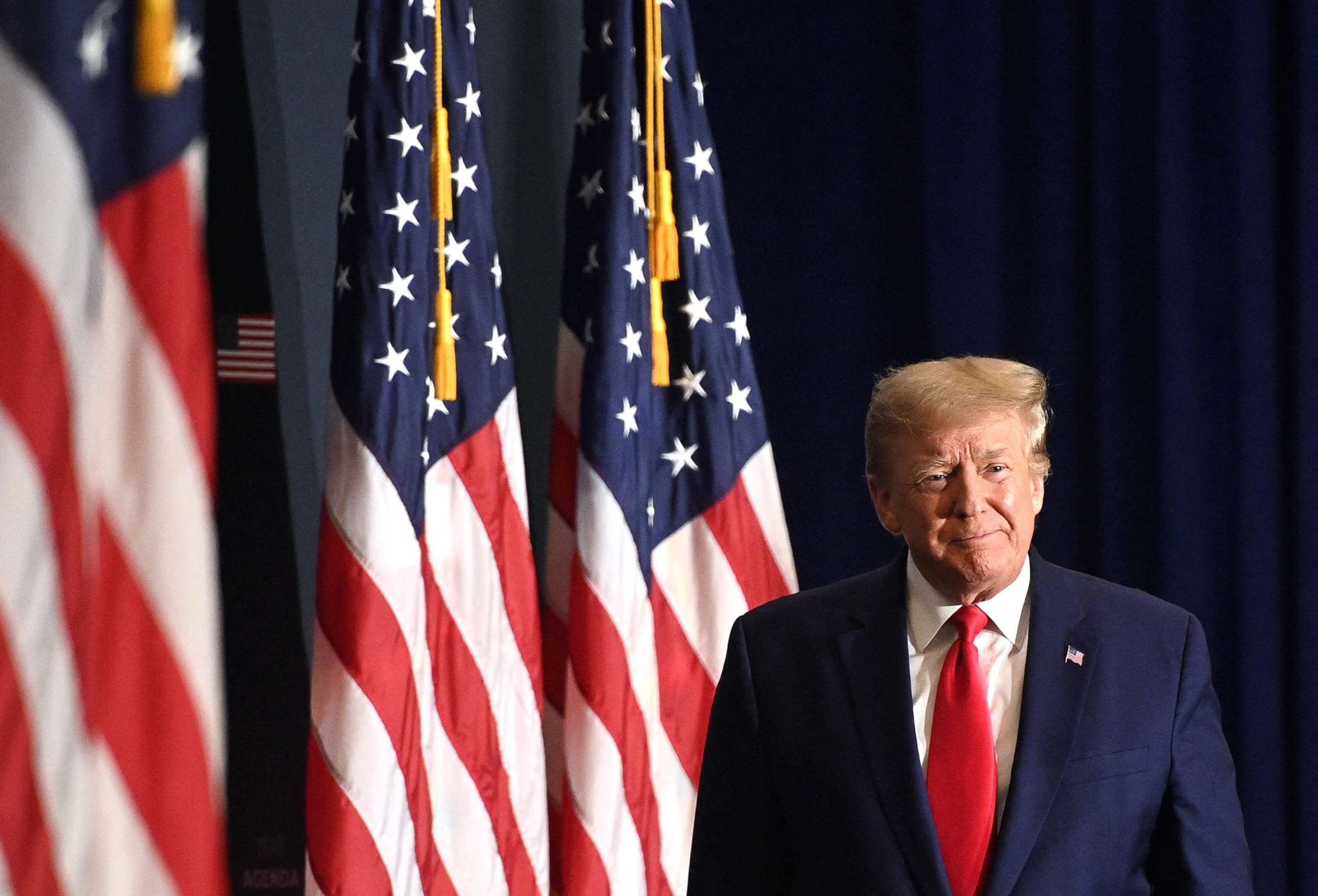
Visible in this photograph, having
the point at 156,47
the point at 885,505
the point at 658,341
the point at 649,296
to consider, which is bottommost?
the point at 885,505

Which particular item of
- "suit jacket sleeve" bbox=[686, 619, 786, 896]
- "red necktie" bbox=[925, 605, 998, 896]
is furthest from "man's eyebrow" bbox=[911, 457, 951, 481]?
"suit jacket sleeve" bbox=[686, 619, 786, 896]

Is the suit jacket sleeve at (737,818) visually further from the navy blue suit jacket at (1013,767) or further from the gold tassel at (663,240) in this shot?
the gold tassel at (663,240)

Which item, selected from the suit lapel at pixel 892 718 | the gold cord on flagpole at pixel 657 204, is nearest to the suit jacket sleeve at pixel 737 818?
the suit lapel at pixel 892 718

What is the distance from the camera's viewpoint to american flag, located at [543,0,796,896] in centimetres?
333

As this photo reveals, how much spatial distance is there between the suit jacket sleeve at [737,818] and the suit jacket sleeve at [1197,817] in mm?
563

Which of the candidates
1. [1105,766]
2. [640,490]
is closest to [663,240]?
[640,490]

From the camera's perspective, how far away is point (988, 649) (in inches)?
88.1

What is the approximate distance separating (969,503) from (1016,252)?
6.31 ft

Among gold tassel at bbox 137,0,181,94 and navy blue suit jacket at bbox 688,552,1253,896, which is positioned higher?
gold tassel at bbox 137,0,181,94

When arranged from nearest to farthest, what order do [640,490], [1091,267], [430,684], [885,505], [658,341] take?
[885,505]
[430,684]
[658,341]
[640,490]
[1091,267]

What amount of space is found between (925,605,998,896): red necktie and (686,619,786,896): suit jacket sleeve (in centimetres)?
28

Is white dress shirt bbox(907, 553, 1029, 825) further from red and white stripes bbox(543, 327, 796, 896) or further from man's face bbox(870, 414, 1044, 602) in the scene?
red and white stripes bbox(543, 327, 796, 896)

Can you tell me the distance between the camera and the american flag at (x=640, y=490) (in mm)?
3328

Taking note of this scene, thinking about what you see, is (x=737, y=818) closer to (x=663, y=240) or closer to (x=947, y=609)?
(x=947, y=609)
